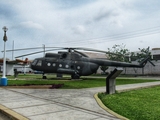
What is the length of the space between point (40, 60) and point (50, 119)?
651 inches

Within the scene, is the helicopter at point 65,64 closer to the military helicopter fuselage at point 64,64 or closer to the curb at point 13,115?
the military helicopter fuselage at point 64,64

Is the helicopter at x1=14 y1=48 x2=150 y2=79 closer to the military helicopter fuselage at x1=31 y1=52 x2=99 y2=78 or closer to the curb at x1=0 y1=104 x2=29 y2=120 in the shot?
the military helicopter fuselage at x1=31 y1=52 x2=99 y2=78

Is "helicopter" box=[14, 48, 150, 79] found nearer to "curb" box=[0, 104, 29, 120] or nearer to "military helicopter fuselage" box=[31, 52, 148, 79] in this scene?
"military helicopter fuselage" box=[31, 52, 148, 79]

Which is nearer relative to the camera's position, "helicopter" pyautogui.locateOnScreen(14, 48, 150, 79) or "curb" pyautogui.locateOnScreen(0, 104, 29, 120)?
"curb" pyautogui.locateOnScreen(0, 104, 29, 120)

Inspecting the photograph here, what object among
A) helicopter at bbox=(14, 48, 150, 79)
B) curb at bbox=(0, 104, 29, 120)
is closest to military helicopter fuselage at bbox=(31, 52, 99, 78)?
helicopter at bbox=(14, 48, 150, 79)

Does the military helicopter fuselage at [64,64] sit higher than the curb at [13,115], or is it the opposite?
the military helicopter fuselage at [64,64]

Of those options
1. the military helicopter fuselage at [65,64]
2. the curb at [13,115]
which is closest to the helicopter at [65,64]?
the military helicopter fuselage at [65,64]

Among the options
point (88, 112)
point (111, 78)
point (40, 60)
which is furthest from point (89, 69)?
point (88, 112)

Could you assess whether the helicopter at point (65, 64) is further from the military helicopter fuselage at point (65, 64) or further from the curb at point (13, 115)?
the curb at point (13, 115)

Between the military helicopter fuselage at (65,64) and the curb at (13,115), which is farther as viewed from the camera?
the military helicopter fuselage at (65,64)

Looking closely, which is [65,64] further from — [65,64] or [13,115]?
[13,115]

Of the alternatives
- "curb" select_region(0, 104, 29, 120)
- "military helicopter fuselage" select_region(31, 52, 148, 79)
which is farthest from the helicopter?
"curb" select_region(0, 104, 29, 120)

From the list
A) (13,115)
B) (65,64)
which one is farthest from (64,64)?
(13,115)

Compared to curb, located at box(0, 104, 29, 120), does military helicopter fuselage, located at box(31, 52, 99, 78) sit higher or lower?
higher
